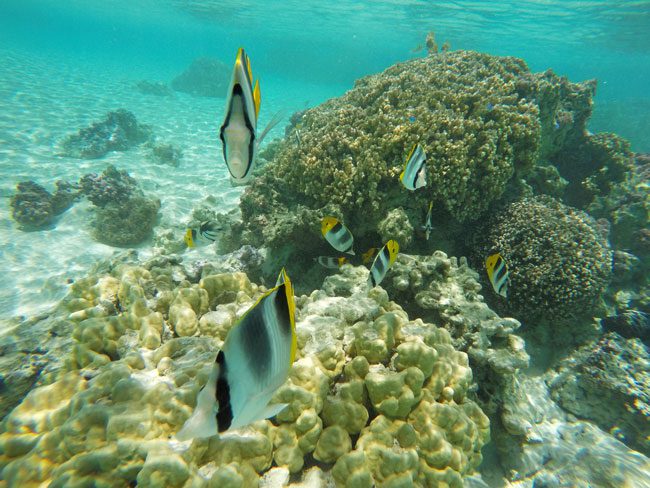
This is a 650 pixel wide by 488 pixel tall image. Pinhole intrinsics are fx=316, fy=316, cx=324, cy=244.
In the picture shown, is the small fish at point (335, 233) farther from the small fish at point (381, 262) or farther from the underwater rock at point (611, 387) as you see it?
the underwater rock at point (611, 387)

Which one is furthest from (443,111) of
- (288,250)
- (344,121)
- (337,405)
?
(337,405)

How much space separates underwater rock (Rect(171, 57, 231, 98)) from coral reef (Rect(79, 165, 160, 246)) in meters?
28.0

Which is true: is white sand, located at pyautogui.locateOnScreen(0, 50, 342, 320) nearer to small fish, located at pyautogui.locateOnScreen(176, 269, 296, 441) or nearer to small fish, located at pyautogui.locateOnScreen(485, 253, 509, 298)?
small fish, located at pyautogui.locateOnScreen(176, 269, 296, 441)

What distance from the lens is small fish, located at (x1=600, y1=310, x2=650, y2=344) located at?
5.65 metres

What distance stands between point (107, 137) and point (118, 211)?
29.7 feet

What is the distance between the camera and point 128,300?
3658 millimetres

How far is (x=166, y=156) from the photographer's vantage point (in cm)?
1452

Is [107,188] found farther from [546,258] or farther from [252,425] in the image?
[546,258]

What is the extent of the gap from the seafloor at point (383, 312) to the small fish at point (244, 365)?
1.38m

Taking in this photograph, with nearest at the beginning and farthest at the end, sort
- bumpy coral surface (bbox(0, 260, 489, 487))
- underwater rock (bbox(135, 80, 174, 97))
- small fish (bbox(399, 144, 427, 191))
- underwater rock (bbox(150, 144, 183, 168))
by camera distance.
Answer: bumpy coral surface (bbox(0, 260, 489, 487)) < small fish (bbox(399, 144, 427, 191)) < underwater rock (bbox(150, 144, 183, 168)) < underwater rock (bbox(135, 80, 174, 97))

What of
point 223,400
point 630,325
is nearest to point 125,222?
point 223,400

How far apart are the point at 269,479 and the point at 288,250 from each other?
409 centimetres

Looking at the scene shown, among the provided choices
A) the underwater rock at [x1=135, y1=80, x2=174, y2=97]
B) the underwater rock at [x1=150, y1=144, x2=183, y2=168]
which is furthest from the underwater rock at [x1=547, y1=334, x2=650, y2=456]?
the underwater rock at [x1=135, y1=80, x2=174, y2=97]

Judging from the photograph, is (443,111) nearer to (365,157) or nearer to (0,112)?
(365,157)
